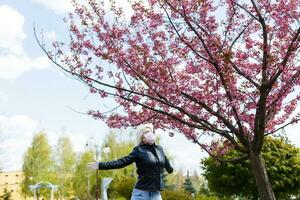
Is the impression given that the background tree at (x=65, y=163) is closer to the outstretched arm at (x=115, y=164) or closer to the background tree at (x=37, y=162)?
the background tree at (x=37, y=162)

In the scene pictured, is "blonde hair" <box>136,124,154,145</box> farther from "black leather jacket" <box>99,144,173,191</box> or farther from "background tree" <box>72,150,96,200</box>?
"background tree" <box>72,150,96,200</box>

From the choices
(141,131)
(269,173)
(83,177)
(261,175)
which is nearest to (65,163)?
(83,177)

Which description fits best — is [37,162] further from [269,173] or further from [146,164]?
[146,164]

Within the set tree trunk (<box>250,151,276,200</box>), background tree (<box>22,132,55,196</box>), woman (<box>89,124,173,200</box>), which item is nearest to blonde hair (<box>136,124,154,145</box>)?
woman (<box>89,124,173,200</box>)

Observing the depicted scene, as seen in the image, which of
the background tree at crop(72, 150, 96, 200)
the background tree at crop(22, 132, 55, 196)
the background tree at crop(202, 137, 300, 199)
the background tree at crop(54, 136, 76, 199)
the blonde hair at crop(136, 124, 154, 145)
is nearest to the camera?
the blonde hair at crop(136, 124, 154, 145)

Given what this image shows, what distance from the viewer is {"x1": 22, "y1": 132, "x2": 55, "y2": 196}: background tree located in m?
45.1

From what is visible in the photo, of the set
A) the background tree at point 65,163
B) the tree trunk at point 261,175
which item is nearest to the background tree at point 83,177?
the background tree at point 65,163

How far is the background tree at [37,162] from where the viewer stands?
4506cm

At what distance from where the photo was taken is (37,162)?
45500 millimetres

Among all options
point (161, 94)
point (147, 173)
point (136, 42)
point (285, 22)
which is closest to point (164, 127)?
point (161, 94)

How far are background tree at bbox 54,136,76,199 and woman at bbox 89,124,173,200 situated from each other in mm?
42666

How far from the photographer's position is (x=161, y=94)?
8523 mm

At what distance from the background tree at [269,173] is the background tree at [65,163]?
104 feet

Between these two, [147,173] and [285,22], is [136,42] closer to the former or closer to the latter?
Answer: [285,22]
